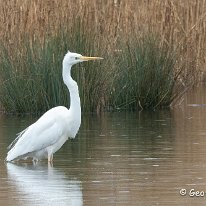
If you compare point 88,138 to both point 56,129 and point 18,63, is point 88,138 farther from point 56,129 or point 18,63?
point 18,63

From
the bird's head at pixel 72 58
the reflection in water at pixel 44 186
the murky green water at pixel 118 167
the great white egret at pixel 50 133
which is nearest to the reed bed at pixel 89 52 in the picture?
the murky green water at pixel 118 167

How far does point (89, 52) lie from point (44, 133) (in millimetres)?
4778

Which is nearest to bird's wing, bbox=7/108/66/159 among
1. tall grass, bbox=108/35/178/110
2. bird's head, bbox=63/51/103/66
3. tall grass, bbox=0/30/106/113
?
bird's head, bbox=63/51/103/66

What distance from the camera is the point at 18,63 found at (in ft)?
53.1

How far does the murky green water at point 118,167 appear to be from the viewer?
8375mm

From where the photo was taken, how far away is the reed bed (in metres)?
16.0

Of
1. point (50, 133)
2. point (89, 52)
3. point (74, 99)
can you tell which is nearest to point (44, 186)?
point (50, 133)

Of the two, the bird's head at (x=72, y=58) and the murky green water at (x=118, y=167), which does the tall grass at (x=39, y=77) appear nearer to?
the murky green water at (x=118, y=167)

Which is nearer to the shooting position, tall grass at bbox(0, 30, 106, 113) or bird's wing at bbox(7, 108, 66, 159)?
bird's wing at bbox(7, 108, 66, 159)

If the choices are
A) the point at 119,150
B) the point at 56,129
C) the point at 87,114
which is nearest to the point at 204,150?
the point at 119,150

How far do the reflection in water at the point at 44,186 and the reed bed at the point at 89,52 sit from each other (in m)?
5.27

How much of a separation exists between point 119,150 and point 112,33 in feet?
18.2

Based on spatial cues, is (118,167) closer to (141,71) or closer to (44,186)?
(44,186)

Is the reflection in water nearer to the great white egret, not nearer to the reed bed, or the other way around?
the great white egret
